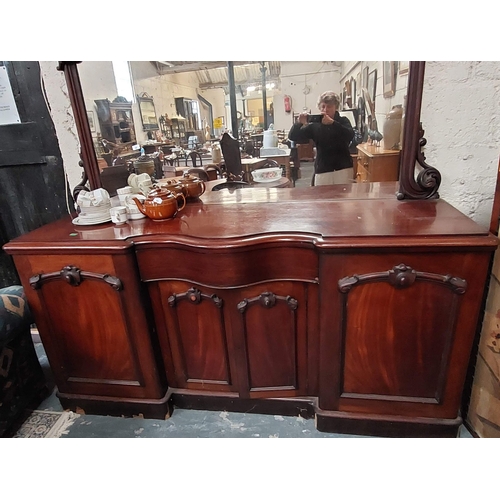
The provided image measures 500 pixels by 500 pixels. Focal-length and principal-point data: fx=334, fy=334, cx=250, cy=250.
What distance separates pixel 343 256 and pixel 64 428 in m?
1.41

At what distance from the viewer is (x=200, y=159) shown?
1.46 meters

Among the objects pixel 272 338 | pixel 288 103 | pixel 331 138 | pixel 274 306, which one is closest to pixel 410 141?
pixel 331 138

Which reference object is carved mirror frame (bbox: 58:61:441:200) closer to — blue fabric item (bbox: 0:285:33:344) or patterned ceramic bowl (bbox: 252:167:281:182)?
patterned ceramic bowl (bbox: 252:167:281:182)

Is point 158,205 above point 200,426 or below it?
above

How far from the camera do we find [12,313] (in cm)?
137

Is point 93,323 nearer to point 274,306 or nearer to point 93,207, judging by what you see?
point 93,207

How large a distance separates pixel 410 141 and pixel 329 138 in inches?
11.7

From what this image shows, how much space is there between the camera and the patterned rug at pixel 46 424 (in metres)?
1.44

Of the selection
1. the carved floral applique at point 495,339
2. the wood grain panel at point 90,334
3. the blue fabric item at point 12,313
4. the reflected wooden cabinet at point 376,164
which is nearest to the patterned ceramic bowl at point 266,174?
the reflected wooden cabinet at point 376,164

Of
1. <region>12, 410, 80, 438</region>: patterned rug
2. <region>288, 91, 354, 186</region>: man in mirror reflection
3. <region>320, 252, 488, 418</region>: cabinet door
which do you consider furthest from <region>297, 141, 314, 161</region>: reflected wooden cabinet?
<region>12, 410, 80, 438</region>: patterned rug

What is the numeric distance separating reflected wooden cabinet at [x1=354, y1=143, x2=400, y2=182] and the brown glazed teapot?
2.48 feet

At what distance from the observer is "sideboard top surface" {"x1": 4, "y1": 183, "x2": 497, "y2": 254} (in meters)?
1.02
